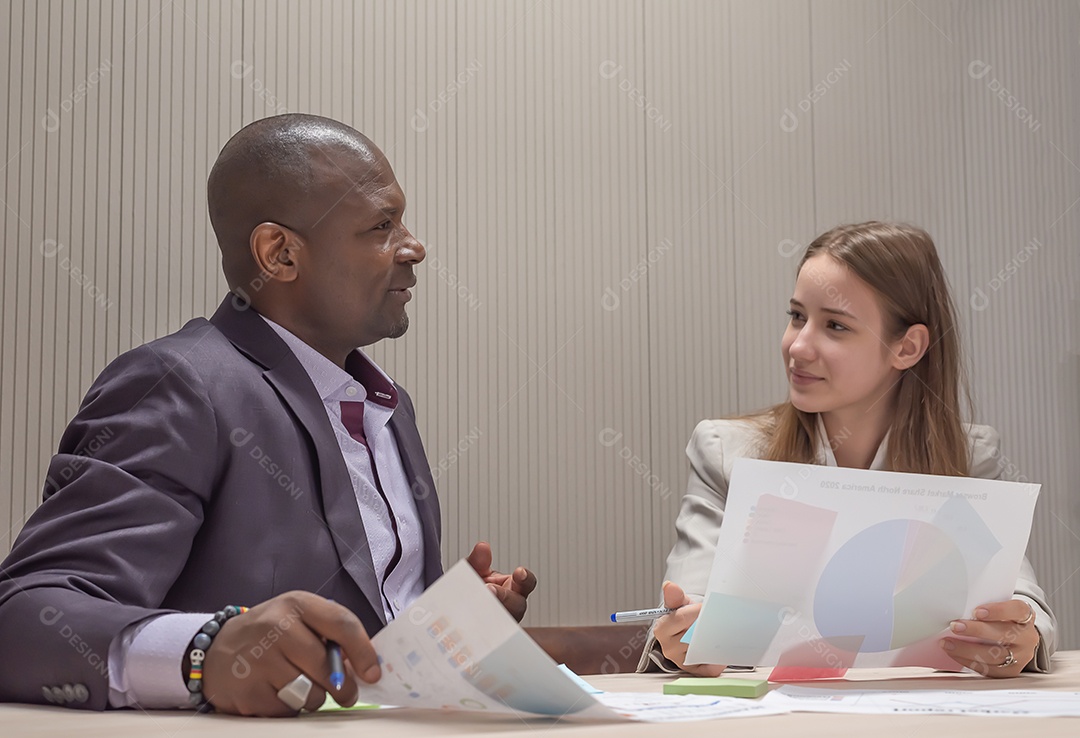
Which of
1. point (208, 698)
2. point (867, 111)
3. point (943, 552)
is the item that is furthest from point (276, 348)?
point (867, 111)

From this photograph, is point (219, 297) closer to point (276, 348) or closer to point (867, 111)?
point (276, 348)

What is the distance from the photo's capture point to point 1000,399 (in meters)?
2.21

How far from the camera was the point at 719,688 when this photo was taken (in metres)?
0.92

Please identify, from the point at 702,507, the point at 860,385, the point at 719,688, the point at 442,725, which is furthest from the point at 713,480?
the point at 442,725

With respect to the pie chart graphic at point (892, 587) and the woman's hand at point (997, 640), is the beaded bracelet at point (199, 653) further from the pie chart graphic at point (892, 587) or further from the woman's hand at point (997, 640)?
the woman's hand at point (997, 640)

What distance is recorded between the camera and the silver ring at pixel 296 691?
743mm

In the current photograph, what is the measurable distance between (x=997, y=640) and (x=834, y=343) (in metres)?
0.63

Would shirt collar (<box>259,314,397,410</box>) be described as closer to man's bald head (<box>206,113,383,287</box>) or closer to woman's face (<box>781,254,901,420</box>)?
man's bald head (<box>206,113,383,287</box>)

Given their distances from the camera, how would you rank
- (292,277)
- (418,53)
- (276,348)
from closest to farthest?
(276,348) → (292,277) → (418,53)

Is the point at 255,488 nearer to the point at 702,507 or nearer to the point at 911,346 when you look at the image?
the point at 702,507

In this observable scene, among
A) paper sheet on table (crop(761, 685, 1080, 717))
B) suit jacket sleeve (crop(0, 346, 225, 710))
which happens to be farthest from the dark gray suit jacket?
A: paper sheet on table (crop(761, 685, 1080, 717))

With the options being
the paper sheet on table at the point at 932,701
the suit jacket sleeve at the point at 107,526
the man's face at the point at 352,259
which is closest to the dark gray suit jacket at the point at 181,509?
the suit jacket sleeve at the point at 107,526

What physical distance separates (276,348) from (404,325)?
8.8 inches

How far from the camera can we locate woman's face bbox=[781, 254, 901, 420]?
1.69 meters
